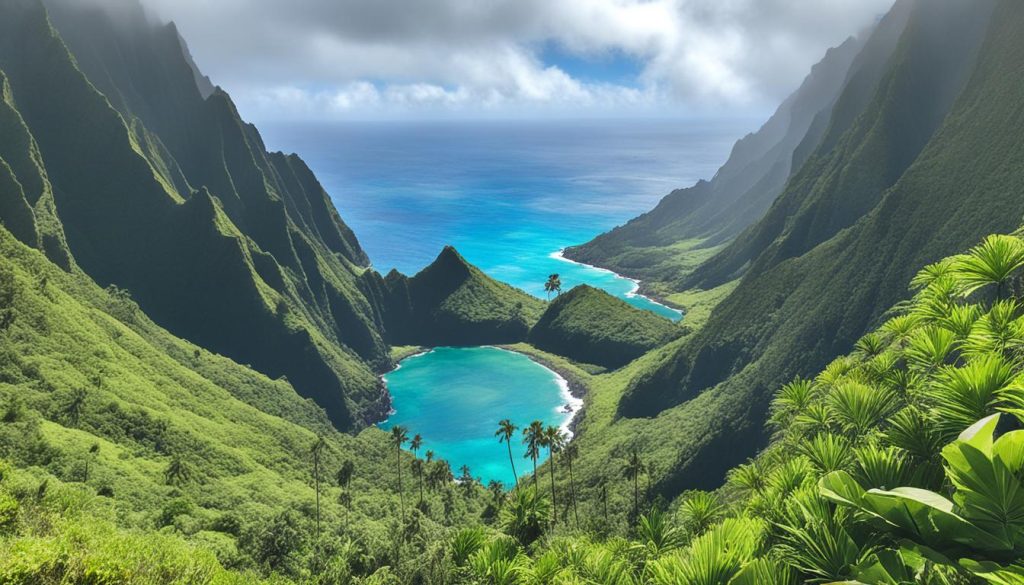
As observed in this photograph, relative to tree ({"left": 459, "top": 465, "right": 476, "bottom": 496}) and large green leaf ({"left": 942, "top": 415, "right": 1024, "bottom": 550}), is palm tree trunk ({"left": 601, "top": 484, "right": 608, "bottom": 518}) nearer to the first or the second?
tree ({"left": 459, "top": 465, "right": 476, "bottom": 496})

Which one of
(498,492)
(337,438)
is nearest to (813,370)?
(498,492)

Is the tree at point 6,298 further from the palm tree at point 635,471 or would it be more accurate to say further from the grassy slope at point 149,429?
the palm tree at point 635,471

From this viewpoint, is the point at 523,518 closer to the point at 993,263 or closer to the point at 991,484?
the point at 993,263

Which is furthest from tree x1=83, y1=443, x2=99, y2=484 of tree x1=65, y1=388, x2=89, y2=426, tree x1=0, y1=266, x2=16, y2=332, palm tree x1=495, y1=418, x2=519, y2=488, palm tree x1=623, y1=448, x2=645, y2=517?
palm tree x1=623, y1=448, x2=645, y2=517

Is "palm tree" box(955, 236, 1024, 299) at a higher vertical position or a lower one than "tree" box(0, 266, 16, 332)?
lower

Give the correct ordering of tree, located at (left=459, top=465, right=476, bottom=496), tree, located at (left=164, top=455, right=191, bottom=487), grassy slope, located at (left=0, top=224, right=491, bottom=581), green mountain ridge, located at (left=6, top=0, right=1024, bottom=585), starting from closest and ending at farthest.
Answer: green mountain ridge, located at (left=6, top=0, right=1024, bottom=585)
grassy slope, located at (left=0, top=224, right=491, bottom=581)
tree, located at (left=164, top=455, right=191, bottom=487)
tree, located at (left=459, top=465, right=476, bottom=496)

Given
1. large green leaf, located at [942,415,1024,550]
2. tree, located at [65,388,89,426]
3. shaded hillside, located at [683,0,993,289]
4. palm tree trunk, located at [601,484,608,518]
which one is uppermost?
shaded hillside, located at [683,0,993,289]

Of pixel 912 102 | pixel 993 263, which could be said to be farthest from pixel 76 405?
pixel 912 102
